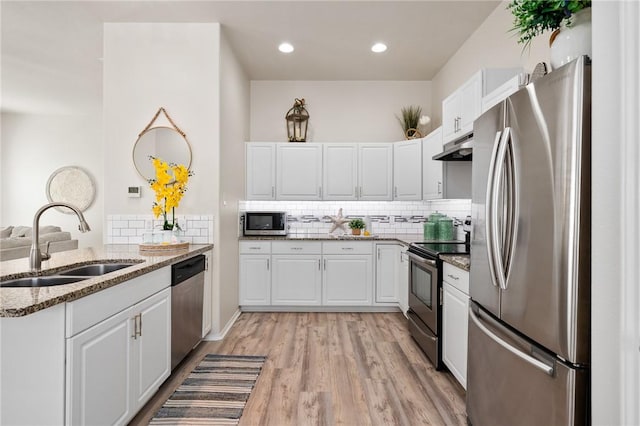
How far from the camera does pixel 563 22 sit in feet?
4.50

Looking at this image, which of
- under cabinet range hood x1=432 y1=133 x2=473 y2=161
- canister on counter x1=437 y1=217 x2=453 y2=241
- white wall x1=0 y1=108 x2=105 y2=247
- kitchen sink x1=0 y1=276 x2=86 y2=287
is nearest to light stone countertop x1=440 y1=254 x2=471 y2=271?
under cabinet range hood x1=432 y1=133 x2=473 y2=161

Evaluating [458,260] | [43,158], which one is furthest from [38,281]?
[43,158]

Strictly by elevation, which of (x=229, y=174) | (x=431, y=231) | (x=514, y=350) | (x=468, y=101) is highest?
(x=468, y=101)

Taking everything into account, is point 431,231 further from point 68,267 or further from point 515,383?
point 68,267

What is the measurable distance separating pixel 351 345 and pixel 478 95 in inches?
92.4

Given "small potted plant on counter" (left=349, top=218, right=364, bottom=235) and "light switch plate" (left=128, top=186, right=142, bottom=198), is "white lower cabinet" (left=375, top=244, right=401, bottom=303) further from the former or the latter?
"light switch plate" (left=128, top=186, right=142, bottom=198)

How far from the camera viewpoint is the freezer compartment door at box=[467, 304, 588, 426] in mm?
1129

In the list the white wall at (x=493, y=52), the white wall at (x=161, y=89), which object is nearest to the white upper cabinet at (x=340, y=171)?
the white wall at (x=493, y=52)

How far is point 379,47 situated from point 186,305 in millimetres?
3229

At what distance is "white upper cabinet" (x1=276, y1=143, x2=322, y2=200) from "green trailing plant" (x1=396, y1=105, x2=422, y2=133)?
1.20 meters

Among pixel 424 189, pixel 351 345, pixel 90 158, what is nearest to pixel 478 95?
pixel 424 189

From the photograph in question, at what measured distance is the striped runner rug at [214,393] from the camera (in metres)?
2.01
